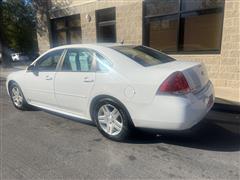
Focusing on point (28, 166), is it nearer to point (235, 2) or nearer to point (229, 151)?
point (229, 151)

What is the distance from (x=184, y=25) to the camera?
752cm

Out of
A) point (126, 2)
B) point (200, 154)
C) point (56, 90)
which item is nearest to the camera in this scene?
point (200, 154)

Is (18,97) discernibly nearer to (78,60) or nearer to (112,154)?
(78,60)

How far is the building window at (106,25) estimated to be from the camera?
9328mm

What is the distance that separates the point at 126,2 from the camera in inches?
336

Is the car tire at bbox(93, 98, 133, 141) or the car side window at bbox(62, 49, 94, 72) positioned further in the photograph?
the car side window at bbox(62, 49, 94, 72)

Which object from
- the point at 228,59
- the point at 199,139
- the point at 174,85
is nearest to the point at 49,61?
the point at 174,85

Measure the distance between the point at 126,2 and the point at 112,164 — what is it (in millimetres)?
7027

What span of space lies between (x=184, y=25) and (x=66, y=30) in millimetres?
6388

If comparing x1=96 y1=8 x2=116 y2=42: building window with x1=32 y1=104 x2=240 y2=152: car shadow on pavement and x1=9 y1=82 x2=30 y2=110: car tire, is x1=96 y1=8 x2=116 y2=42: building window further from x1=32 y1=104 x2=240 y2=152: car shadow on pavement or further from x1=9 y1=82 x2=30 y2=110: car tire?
x1=32 y1=104 x2=240 y2=152: car shadow on pavement

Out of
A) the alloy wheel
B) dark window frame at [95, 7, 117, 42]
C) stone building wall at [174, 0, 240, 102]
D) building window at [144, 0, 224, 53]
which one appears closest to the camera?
the alloy wheel

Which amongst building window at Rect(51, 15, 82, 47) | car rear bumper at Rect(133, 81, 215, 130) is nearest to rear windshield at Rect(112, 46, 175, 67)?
car rear bumper at Rect(133, 81, 215, 130)

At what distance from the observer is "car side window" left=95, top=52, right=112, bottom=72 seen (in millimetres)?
3527

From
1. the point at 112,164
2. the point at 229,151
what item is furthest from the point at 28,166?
the point at 229,151
